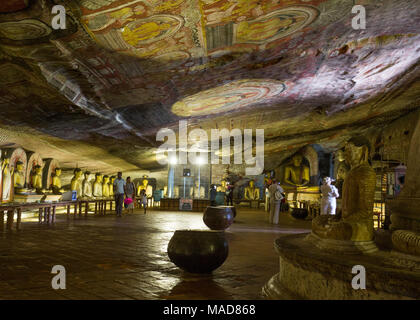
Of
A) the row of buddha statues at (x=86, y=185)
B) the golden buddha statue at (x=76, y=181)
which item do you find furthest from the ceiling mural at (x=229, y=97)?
the golden buddha statue at (x=76, y=181)

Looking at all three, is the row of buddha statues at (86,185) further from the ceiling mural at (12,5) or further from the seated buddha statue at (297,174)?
the seated buddha statue at (297,174)

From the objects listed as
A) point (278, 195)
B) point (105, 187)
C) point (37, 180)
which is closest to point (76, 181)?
point (37, 180)

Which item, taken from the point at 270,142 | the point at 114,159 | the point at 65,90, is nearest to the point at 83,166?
the point at 114,159

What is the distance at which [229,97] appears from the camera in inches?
330

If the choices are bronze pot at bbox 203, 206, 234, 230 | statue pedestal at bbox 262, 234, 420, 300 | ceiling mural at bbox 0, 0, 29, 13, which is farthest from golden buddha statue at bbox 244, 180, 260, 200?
ceiling mural at bbox 0, 0, 29, 13

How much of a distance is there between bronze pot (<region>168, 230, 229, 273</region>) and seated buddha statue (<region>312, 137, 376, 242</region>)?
1.10m

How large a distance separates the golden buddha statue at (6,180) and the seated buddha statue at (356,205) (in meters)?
9.40

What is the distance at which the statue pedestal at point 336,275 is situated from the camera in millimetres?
2016

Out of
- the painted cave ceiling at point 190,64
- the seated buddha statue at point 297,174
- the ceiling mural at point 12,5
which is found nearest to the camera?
the ceiling mural at point 12,5

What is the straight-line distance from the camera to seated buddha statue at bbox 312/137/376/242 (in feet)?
9.29

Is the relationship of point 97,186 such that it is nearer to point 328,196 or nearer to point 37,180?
point 37,180

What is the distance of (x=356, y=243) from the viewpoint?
2.77 meters
